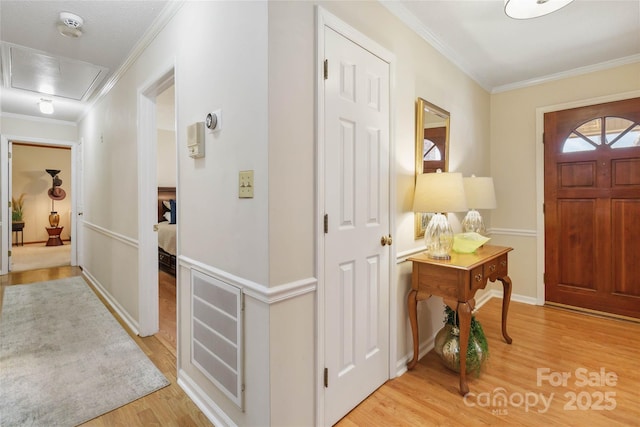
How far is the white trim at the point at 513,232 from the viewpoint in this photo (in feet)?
11.2

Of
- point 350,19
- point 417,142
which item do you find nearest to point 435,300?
point 417,142

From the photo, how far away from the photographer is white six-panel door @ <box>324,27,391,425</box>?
5.13 ft

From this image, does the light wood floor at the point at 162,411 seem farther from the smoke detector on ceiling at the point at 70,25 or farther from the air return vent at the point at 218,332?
the smoke detector on ceiling at the point at 70,25

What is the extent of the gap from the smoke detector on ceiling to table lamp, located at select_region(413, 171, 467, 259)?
2.57 m

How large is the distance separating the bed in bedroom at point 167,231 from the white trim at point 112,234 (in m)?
0.75

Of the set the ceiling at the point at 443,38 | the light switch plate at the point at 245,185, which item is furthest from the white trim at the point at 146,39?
the light switch plate at the point at 245,185

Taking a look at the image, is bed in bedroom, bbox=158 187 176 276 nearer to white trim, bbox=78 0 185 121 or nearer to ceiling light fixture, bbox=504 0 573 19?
white trim, bbox=78 0 185 121

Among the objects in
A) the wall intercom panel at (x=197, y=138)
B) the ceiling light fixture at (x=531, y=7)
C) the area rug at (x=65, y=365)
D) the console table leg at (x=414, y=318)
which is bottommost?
the area rug at (x=65, y=365)

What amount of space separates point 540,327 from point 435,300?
114 centimetres

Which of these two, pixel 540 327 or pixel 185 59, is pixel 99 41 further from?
pixel 540 327

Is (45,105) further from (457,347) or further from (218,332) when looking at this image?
(457,347)

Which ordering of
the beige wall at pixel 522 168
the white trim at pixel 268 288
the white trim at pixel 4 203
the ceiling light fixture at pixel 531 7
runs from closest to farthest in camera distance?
the white trim at pixel 268 288
the ceiling light fixture at pixel 531 7
the beige wall at pixel 522 168
the white trim at pixel 4 203

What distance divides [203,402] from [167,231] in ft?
10.0

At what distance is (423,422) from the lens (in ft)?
5.36
